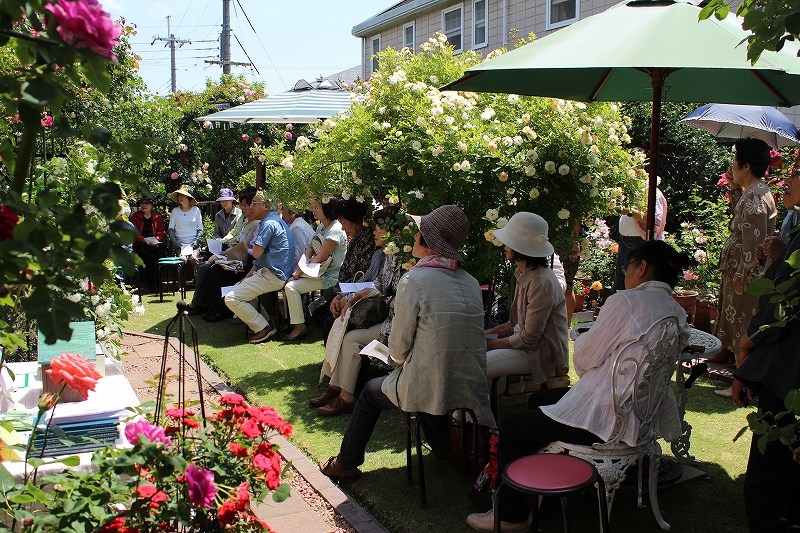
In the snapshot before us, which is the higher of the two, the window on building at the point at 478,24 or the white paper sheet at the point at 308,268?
the window on building at the point at 478,24

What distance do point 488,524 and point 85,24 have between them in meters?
3.11

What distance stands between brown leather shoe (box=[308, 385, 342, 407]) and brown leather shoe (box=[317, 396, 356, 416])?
14 centimetres

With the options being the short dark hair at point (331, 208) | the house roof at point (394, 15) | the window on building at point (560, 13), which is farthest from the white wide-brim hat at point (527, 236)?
the house roof at point (394, 15)

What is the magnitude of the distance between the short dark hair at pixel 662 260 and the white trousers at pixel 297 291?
509 cm

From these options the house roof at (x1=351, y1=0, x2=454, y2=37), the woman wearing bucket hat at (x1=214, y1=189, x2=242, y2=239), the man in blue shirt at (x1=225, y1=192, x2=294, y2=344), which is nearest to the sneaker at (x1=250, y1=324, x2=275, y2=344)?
the man in blue shirt at (x1=225, y1=192, x2=294, y2=344)

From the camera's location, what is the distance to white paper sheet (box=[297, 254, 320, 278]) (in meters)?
8.05

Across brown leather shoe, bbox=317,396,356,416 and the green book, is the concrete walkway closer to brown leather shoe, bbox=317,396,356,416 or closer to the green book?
the green book

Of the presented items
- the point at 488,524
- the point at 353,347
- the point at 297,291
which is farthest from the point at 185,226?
the point at 488,524

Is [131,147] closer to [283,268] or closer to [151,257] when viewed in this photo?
[283,268]

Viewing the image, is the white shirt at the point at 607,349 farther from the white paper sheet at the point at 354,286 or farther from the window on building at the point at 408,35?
the window on building at the point at 408,35

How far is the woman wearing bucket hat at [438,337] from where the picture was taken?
393cm

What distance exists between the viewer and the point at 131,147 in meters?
1.42

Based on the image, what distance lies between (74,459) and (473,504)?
8.04 feet

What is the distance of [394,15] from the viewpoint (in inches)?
807
